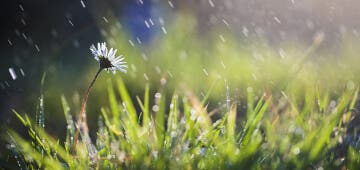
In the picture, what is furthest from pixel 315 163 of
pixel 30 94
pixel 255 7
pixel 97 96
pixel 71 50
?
pixel 255 7

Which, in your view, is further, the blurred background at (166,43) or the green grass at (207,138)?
the blurred background at (166,43)

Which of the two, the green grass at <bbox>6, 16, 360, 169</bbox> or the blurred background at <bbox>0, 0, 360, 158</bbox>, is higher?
the blurred background at <bbox>0, 0, 360, 158</bbox>

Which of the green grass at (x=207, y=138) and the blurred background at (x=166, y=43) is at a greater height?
the blurred background at (x=166, y=43)

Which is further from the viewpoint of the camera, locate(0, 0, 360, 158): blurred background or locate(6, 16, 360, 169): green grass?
locate(0, 0, 360, 158): blurred background

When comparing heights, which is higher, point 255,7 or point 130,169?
point 255,7

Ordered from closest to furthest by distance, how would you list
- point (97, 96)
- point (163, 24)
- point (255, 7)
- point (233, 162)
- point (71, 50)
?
point (233, 162), point (97, 96), point (71, 50), point (163, 24), point (255, 7)

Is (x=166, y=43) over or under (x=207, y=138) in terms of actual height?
over

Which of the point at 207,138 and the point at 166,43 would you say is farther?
the point at 166,43

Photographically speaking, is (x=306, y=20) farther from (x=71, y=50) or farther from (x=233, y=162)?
(x=233, y=162)
